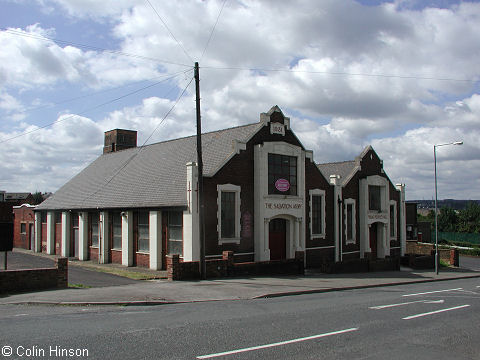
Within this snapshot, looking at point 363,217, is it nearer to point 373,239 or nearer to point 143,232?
point 373,239

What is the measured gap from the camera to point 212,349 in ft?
28.0

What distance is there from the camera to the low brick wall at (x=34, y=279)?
1686 cm

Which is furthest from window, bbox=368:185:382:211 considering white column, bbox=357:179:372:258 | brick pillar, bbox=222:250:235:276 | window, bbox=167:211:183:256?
window, bbox=167:211:183:256

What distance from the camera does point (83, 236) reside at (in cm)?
3191

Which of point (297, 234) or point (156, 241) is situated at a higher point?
point (297, 234)

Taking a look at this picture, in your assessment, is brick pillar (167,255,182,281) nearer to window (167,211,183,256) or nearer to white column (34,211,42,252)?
window (167,211,183,256)

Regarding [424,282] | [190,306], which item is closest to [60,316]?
[190,306]

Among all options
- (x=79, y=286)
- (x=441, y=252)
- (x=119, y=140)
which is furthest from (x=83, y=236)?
(x=441, y=252)

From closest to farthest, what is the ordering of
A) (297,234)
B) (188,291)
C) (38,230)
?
1. (188,291)
2. (297,234)
3. (38,230)

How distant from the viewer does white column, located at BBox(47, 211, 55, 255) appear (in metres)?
36.5

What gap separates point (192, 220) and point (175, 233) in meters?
2.16

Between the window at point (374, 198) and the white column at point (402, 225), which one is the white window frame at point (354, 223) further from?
the white column at point (402, 225)

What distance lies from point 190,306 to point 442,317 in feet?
23.6

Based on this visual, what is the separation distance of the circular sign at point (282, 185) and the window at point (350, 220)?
791 centimetres
